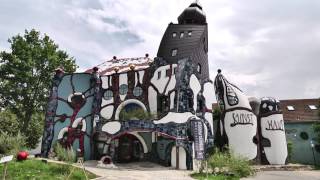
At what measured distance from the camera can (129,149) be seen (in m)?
22.9

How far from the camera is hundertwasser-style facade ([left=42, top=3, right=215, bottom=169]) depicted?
21172 millimetres

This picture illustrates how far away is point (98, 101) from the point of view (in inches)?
917

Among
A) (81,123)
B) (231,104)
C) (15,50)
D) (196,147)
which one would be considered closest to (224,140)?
(231,104)

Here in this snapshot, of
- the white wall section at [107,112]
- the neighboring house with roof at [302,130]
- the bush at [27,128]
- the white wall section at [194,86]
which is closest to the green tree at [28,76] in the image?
the bush at [27,128]

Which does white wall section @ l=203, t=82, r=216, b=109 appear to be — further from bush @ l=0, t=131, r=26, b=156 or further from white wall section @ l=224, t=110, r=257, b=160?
bush @ l=0, t=131, r=26, b=156

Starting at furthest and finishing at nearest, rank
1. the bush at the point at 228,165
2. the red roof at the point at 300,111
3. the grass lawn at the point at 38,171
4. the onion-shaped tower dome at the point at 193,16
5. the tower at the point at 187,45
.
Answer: the red roof at the point at 300,111 → the onion-shaped tower dome at the point at 193,16 → the tower at the point at 187,45 → the bush at the point at 228,165 → the grass lawn at the point at 38,171

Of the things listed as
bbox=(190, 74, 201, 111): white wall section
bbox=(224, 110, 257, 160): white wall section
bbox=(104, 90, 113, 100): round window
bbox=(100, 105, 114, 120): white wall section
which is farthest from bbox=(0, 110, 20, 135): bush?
bbox=(224, 110, 257, 160): white wall section

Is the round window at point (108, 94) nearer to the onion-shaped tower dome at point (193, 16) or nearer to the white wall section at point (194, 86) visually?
the white wall section at point (194, 86)

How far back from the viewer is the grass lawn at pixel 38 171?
1259cm

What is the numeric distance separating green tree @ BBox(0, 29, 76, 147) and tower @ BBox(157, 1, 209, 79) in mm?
11718

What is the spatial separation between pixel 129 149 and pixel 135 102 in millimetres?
3383

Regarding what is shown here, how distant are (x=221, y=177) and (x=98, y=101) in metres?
11.4

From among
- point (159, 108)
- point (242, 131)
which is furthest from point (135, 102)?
point (242, 131)

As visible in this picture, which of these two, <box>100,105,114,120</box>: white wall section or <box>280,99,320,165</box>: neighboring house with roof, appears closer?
<box>100,105,114,120</box>: white wall section
